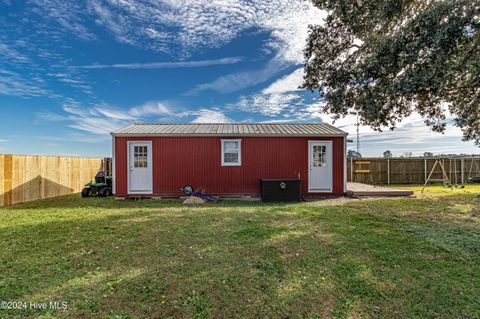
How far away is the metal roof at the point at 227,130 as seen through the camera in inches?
383

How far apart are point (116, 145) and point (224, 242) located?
733 centimetres

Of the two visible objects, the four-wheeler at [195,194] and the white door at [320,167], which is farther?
the white door at [320,167]

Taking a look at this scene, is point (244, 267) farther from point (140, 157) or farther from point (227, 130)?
point (140, 157)

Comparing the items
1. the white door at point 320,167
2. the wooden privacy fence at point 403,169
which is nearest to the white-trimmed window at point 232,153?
the white door at point 320,167

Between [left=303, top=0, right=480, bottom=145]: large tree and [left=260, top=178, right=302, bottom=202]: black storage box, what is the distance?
2953 millimetres

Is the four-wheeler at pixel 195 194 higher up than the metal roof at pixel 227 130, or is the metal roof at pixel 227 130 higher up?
the metal roof at pixel 227 130

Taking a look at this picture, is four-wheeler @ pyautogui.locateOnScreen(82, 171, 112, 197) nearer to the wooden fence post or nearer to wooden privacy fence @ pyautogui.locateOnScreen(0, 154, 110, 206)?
wooden privacy fence @ pyautogui.locateOnScreen(0, 154, 110, 206)

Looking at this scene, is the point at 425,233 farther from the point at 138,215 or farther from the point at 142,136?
the point at 142,136

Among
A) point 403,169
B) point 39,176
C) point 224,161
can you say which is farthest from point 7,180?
point 403,169

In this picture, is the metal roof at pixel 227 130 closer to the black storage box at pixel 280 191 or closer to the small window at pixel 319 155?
the small window at pixel 319 155

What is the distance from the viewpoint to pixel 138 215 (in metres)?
6.54

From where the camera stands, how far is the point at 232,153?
32.6 ft

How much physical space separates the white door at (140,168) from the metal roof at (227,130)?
0.57 metres

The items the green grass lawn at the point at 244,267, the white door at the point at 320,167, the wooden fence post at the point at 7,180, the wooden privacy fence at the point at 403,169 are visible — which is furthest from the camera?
the wooden privacy fence at the point at 403,169
